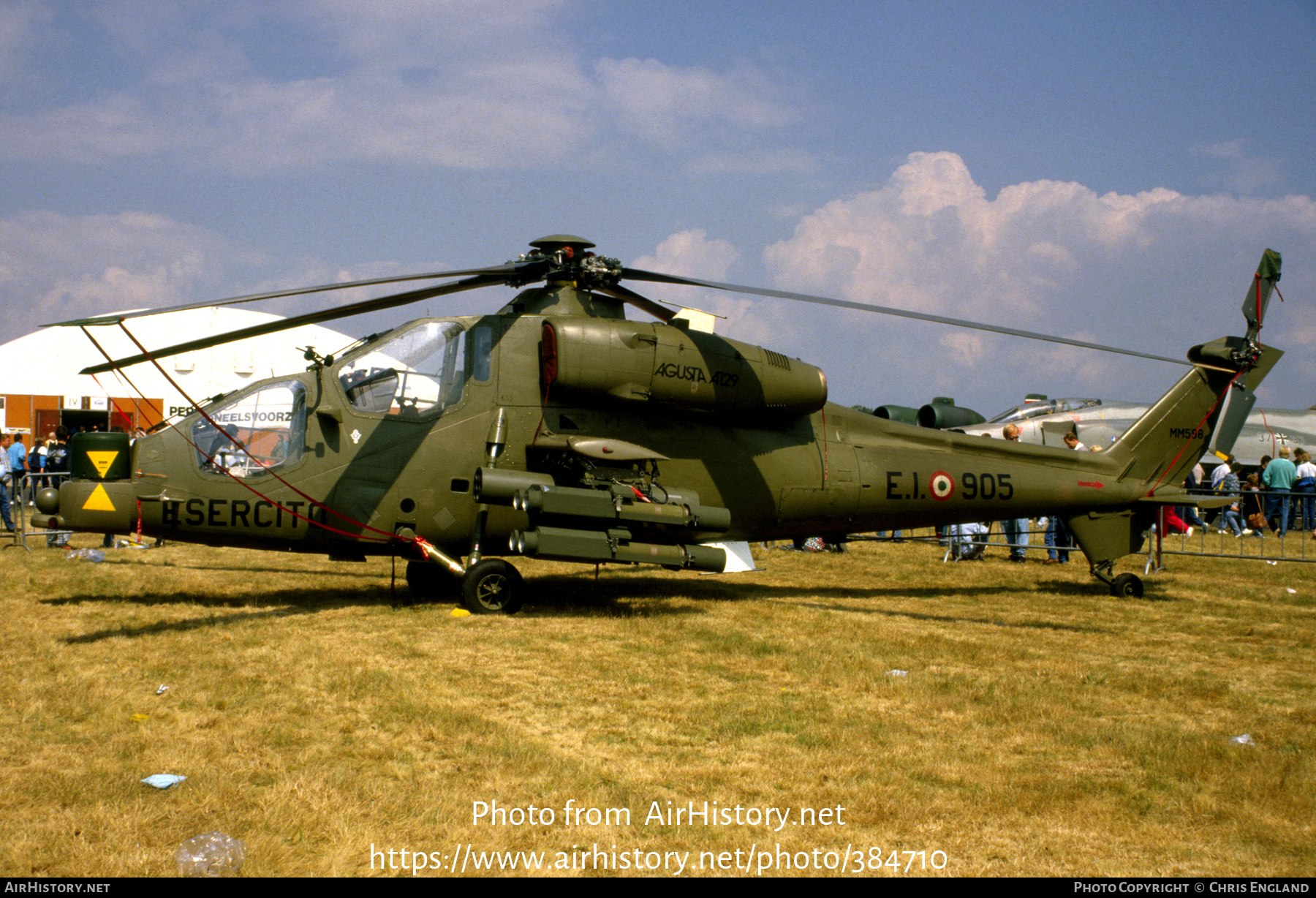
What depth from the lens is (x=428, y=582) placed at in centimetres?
1059

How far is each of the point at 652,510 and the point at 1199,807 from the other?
572 centimetres

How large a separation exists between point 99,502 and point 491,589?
3788 mm

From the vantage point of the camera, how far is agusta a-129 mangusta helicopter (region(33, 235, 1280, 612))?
9.11 m

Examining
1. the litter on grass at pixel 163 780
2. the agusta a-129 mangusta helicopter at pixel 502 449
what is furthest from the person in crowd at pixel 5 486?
the litter on grass at pixel 163 780

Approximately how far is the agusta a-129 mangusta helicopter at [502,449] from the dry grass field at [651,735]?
0.81 m

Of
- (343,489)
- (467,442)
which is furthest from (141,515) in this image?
(467,442)

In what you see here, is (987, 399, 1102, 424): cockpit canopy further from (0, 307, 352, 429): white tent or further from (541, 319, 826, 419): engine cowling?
(0, 307, 352, 429): white tent

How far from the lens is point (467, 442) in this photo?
31.8 ft

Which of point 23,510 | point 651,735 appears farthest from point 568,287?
point 23,510

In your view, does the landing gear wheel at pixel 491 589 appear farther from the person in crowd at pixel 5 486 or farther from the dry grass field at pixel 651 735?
the person in crowd at pixel 5 486

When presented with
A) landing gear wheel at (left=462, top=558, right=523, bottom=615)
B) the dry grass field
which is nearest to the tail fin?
the dry grass field

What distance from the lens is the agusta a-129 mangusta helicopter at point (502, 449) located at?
359 inches

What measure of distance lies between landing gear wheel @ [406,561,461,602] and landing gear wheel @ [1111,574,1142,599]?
26.8 feet

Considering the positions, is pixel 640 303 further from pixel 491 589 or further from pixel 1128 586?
pixel 1128 586
